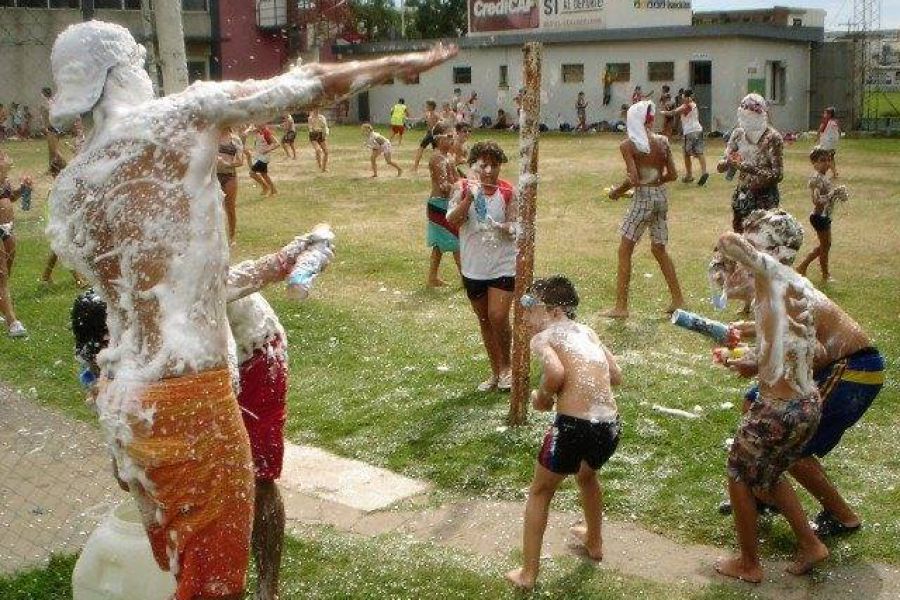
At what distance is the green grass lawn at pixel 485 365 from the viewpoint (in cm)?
582

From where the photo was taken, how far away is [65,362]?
884 cm

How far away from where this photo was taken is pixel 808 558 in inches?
186

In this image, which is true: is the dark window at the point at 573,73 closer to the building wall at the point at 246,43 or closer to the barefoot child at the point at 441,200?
the building wall at the point at 246,43

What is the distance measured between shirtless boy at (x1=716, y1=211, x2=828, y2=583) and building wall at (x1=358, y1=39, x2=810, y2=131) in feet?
85.4

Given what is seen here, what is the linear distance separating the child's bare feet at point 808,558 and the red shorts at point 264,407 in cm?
238

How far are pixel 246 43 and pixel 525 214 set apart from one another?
39127 millimetres

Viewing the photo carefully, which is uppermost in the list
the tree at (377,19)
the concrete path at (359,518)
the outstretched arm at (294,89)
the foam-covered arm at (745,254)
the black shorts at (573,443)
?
the tree at (377,19)

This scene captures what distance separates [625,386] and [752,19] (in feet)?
121

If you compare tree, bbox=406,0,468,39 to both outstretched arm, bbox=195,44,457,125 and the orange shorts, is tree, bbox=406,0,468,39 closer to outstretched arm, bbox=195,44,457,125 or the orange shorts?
outstretched arm, bbox=195,44,457,125

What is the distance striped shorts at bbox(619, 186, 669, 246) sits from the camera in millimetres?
9484

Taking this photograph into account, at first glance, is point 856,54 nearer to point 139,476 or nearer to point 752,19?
point 752,19

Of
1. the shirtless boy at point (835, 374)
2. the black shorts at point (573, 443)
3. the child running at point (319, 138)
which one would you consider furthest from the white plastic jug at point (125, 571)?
the child running at point (319, 138)

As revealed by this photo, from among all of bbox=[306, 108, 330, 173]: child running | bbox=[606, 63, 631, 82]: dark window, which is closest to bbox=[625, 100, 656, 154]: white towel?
bbox=[306, 108, 330, 173]: child running

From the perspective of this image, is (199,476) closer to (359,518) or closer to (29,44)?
(359,518)
